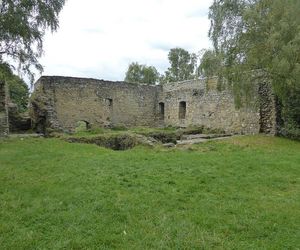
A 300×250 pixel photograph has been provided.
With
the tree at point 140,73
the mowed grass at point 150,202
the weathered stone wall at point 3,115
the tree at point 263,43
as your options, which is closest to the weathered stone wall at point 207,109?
the tree at point 263,43

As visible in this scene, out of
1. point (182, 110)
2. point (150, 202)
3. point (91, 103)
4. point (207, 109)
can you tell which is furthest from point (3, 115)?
point (150, 202)

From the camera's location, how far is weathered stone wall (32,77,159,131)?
19719mm

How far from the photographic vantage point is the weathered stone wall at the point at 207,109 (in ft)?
56.4

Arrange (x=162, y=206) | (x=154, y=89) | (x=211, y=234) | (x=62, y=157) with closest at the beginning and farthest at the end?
(x=211, y=234), (x=162, y=206), (x=62, y=157), (x=154, y=89)

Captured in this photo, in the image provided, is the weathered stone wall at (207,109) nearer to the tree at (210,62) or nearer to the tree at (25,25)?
the tree at (210,62)

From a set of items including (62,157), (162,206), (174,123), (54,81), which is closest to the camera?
(162,206)

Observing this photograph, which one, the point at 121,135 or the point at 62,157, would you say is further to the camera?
the point at 121,135

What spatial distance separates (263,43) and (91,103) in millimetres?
11058

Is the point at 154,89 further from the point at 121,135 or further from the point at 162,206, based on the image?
the point at 162,206

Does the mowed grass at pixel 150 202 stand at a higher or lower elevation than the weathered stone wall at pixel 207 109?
lower

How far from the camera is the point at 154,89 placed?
2464 cm

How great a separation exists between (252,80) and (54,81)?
11.0 metres

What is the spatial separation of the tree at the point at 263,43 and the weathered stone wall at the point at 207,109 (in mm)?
2058

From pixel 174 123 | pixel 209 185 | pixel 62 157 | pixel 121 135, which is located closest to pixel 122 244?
pixel 209 185
